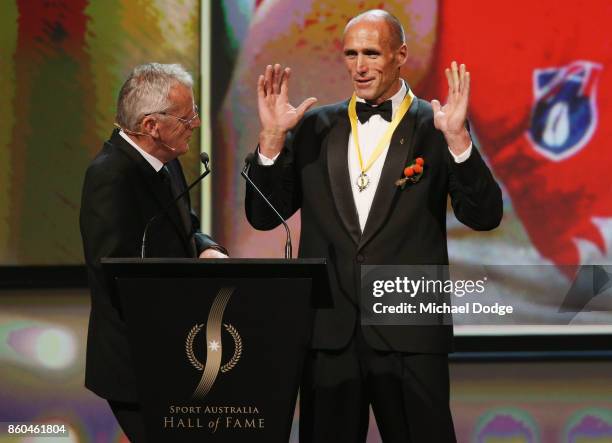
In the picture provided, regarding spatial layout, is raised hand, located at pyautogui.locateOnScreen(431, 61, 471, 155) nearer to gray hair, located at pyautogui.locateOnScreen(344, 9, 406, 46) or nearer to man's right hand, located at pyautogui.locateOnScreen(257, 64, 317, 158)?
gray hair, located at pyautogui.locateOnScreen(344, 9, 406, 46)

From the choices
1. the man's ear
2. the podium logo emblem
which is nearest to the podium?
the podium logo emblem

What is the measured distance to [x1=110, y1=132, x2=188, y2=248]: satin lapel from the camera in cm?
279

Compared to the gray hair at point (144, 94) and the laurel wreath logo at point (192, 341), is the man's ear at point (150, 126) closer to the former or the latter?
the gray hair at point (144, 94)

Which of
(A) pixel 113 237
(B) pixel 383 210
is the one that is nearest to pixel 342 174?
(B) pixel 383 210

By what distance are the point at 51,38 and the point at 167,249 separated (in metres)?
1.81

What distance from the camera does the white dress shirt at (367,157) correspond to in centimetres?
295

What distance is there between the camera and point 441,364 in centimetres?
291

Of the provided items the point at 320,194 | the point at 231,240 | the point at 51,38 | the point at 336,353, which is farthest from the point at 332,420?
the point at 51,38

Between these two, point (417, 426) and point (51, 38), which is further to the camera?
point (51, 38)

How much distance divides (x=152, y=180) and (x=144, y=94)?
257 mm

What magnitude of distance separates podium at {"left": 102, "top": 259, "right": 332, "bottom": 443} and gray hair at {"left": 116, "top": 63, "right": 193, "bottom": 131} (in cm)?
70

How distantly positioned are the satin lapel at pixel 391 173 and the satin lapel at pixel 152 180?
21.5 inches

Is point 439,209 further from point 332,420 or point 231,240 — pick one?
point 231,240

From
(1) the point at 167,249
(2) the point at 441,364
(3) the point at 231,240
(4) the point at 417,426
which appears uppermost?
(3) the point at 231,240
